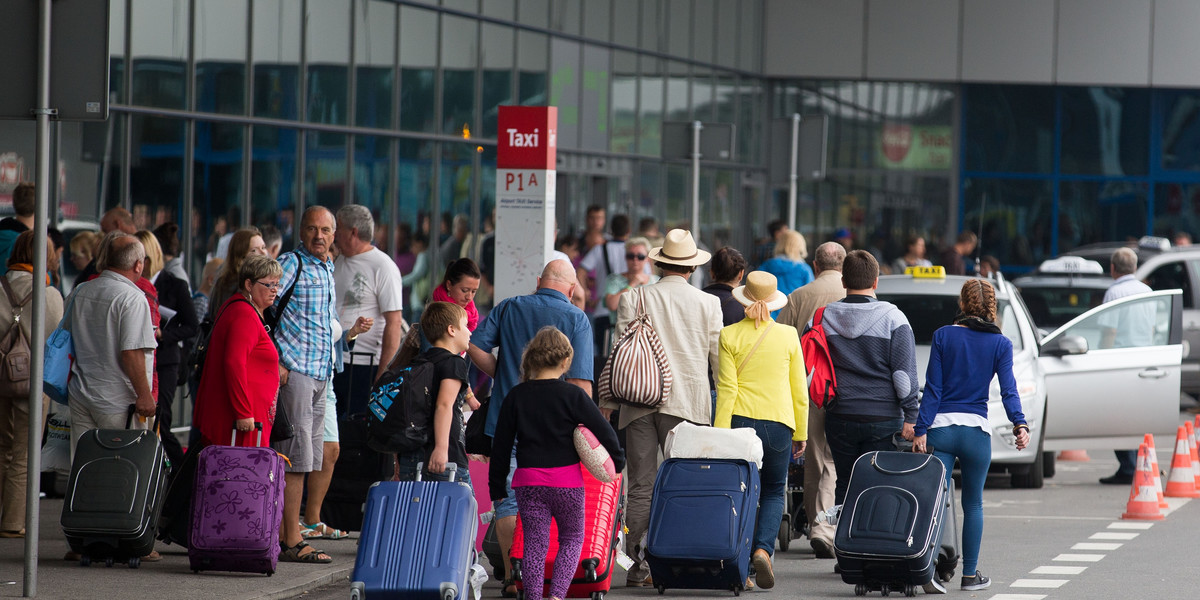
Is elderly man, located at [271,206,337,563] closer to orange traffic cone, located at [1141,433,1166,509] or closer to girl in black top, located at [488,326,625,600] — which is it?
girl in black top, located at [488,326,625,600]

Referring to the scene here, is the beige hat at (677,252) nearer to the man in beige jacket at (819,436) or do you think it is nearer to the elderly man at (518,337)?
the elderly man at (518,337)

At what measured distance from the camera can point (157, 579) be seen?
861 centimetres

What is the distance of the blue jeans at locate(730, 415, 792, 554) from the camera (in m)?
9.09

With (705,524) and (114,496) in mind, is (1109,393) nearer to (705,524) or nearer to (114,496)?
(705,524)

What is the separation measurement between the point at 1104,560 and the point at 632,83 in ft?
52.8

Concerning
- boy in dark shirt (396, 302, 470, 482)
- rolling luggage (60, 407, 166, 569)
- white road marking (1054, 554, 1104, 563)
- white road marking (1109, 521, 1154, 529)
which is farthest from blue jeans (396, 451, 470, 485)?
white road marking (1109, 521, 1154, 529)

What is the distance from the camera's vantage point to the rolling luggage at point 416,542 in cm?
739

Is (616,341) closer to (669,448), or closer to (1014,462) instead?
(669,448)

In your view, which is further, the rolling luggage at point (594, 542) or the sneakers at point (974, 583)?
the sneakers at point (974, 583)

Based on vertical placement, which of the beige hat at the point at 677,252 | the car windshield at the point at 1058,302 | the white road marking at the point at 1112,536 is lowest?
the white road marking at the point at 1112,536

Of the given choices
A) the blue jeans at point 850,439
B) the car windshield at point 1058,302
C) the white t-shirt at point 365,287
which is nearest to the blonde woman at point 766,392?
the blue jeans at point 850,439

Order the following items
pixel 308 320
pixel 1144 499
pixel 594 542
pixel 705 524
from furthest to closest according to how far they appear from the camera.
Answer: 1. pixel 1144 499
2. pixel 308 320
3. pixel 705 524
4. pixel 594 542

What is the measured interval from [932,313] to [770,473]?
4632 mm

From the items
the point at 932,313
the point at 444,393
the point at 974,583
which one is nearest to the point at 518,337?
the point at 444,393
